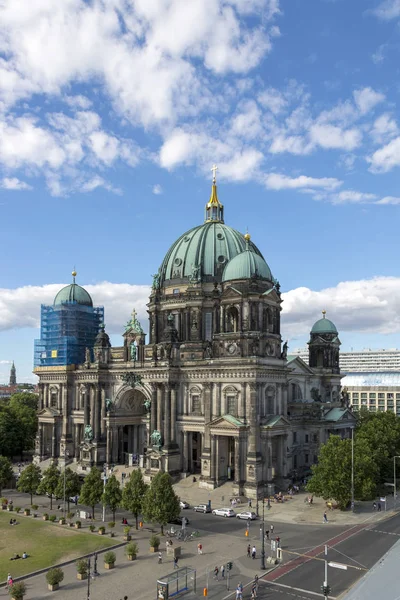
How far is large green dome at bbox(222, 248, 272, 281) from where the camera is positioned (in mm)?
93375

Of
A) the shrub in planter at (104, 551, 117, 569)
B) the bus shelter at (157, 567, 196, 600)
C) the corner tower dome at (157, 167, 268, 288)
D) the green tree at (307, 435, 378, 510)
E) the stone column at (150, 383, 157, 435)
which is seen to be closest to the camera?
the bus shelter at (157, 567, 196, 600)

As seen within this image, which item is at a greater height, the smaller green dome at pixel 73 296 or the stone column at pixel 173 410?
the smaller green dome at pixel 73 296

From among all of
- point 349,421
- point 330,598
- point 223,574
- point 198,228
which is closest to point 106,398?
point 198,228

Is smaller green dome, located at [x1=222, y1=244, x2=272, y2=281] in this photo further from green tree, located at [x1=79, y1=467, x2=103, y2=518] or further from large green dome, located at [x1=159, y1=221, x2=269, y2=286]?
green tree, located at [x1=79, y1=467, x2=103, y2=518]

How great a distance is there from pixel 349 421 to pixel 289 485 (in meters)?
25.2

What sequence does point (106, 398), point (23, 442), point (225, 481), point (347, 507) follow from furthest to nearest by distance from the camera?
point (23, 442) → point (106, 398) → point (225, 481) → point (347, 507)

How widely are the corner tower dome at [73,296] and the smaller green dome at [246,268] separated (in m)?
43.0

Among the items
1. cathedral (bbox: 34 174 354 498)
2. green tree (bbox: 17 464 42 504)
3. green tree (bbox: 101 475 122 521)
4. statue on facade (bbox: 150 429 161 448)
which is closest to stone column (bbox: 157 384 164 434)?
cathedral (bbox: 34 174 354 498)

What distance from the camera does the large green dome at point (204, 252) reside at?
10956 centimetres

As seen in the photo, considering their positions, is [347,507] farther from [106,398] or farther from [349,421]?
[106,398]

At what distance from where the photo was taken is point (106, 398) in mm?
109812

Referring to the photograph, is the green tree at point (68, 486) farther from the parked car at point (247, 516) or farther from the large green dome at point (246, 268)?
the large green dome at point (246, 268)

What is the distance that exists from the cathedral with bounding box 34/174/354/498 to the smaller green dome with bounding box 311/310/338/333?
31 cm

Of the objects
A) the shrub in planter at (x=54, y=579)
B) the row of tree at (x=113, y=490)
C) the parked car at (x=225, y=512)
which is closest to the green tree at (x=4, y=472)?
the row of tree at (x=113, y=490)
